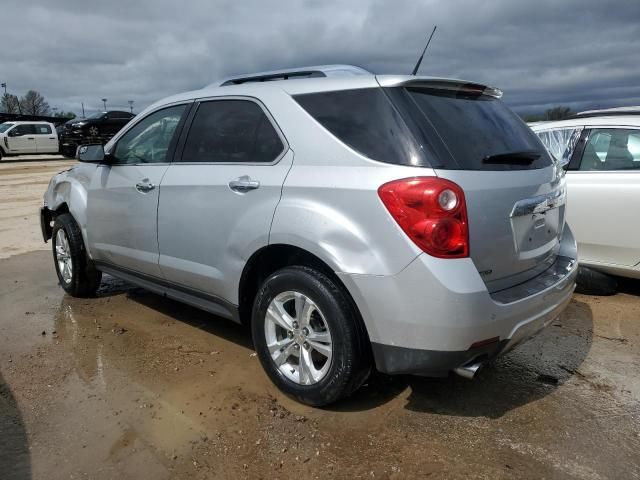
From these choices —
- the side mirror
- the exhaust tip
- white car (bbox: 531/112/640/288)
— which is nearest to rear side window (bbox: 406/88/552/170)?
the exhaust tip

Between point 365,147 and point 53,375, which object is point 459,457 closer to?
point 365,147

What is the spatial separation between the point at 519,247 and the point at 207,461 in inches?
74.1

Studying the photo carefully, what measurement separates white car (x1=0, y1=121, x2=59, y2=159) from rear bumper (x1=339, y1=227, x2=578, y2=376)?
89.7ft

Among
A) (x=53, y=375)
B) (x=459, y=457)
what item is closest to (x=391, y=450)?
(x=459, y=457)

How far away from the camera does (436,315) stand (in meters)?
2.46

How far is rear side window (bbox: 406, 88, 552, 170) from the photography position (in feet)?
8.81

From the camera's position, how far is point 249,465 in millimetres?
2574

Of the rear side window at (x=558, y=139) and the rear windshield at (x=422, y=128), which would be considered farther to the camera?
the rear side window at (x=558, y=139)

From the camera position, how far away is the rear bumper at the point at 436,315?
2.45 metres

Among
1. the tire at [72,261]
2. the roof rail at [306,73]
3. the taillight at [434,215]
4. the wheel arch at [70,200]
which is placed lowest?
the tire at [72,261]

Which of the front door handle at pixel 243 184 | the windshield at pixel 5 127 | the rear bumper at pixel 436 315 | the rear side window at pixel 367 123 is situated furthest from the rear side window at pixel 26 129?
the rear bumper at pixel 436 315

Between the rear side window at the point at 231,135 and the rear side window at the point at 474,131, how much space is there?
85 centimetres

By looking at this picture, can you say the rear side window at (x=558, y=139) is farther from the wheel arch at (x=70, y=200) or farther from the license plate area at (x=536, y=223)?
the wheel arch at (x=70, y=200)

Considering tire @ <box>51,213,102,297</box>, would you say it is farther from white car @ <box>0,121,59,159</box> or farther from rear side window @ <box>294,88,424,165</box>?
white car @ <box>0,121,59,159</box>
